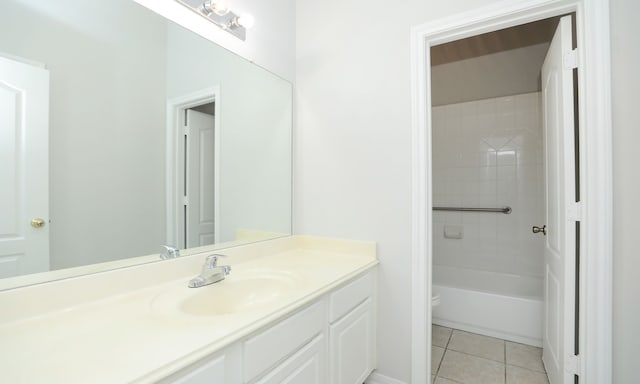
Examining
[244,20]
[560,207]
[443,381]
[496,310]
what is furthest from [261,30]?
[496,310]

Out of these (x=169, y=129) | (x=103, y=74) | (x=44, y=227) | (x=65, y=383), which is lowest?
(x=65, y=383)

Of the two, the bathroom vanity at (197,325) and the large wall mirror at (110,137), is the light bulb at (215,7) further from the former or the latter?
the bathroom vanity at (197,325)

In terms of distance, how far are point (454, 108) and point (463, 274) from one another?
1.73 m

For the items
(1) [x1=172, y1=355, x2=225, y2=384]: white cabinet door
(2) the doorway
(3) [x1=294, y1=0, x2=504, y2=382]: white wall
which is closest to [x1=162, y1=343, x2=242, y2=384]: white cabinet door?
(1) [x1=172, y1=355, x2=225, y2=384]: white cabinet door

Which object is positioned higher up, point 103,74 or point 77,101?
point 103,74

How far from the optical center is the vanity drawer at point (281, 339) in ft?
2.74

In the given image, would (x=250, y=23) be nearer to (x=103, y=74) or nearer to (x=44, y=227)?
(x=103, y=74)

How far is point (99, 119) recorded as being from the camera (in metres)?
1.07

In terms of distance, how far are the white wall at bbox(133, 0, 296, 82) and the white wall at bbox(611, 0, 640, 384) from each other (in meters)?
1.60

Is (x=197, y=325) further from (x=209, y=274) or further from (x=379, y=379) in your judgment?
(x=379, y=379)

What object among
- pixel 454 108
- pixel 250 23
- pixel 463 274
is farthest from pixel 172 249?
pixel 454 108

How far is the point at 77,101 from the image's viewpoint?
1011mm

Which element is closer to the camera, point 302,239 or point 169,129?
point 169,129

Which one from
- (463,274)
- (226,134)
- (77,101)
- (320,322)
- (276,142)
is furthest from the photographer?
(463,274)
